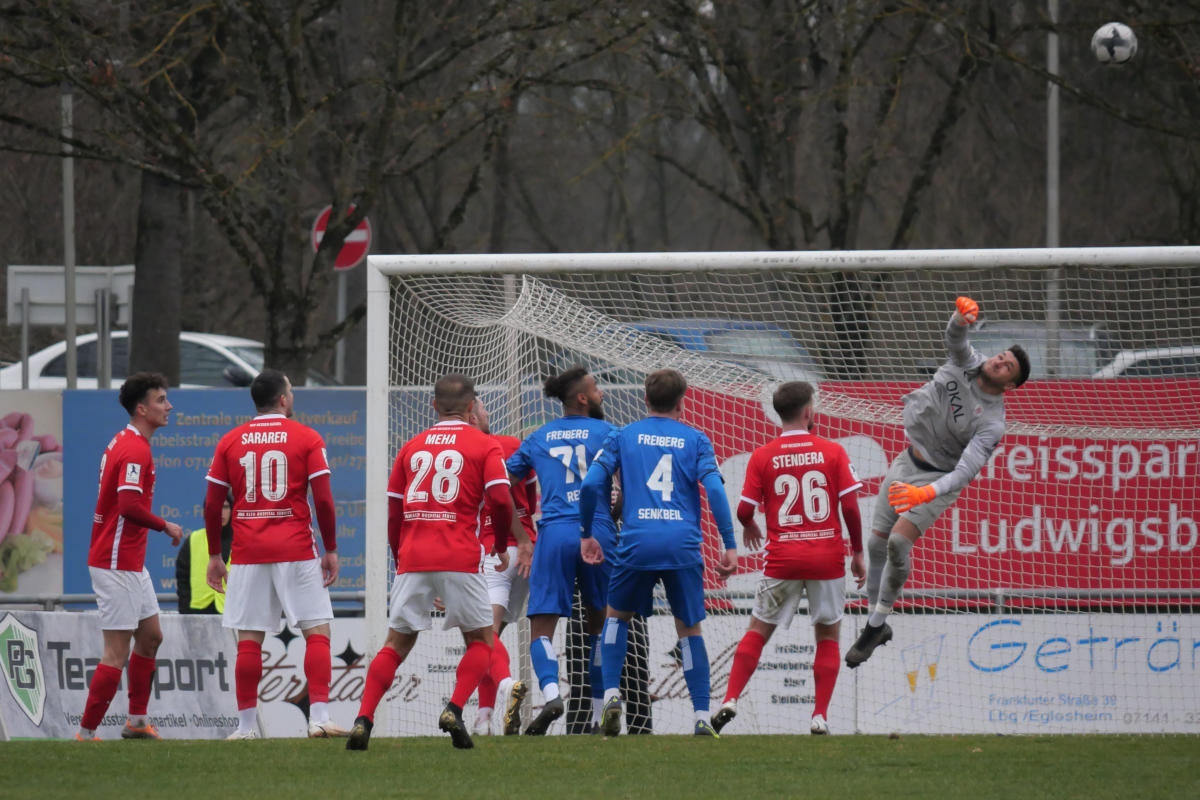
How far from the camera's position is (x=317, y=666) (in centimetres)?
891

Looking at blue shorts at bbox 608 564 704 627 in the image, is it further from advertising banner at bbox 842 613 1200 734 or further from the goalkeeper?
advertising banner at bbox 842 613 1200 734

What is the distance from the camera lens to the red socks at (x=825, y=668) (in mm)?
9273

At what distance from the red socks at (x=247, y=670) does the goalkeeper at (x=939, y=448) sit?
3.41 m

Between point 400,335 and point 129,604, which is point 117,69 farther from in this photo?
point 129,604

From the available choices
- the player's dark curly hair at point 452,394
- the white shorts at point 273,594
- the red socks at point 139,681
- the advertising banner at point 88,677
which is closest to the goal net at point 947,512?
the advertising banner at point 88,677

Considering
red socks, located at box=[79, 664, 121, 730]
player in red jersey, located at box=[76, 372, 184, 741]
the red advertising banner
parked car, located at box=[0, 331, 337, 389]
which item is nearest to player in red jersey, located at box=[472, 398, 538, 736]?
player in red jersey, located at box=[76, 372, 184, 741]

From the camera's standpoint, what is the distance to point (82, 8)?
46.4 ft

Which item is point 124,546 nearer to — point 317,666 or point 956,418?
point 317,666

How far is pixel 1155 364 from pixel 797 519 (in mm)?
4600

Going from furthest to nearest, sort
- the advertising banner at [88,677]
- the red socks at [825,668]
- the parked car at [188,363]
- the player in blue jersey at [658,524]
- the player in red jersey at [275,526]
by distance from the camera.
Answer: the parked car at [188,363], the advertising banner at [88,677], the red socks at [825,668], the player in blue jersey at [658,524], the player in red jersey at [275,526]

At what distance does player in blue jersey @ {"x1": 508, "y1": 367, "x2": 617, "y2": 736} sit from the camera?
971 cm

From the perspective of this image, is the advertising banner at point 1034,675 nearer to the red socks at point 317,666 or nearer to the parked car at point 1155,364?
the parked car at point 1155,364

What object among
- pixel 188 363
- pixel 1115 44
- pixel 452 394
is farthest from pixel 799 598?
pixel 188 363

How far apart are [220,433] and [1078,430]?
720cm
